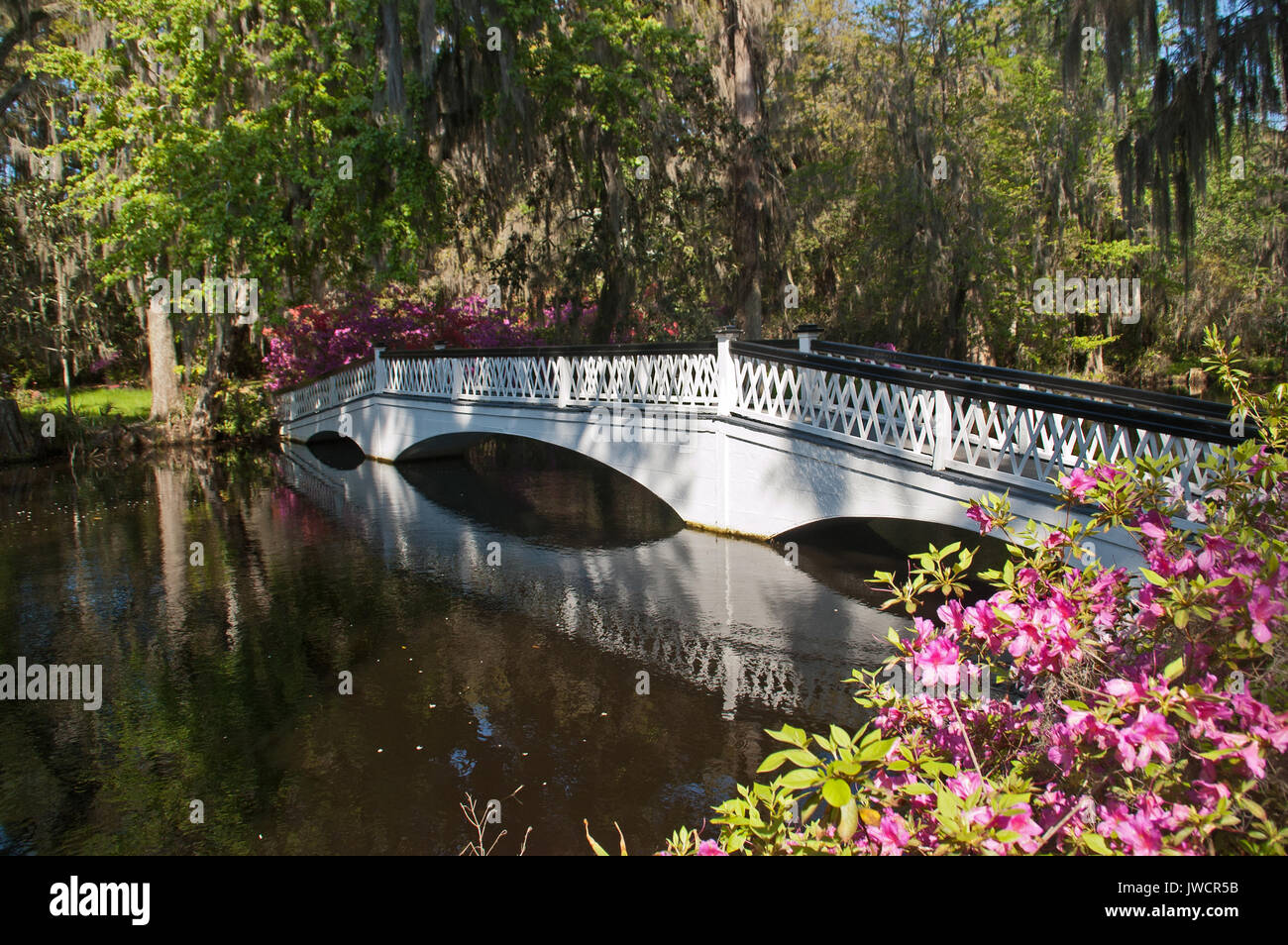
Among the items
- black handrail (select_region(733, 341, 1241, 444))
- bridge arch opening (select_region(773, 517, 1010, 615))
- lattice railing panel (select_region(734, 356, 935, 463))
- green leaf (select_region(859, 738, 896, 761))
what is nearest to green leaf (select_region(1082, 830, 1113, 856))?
green leaf (select_region(859, 738, 896, 761))

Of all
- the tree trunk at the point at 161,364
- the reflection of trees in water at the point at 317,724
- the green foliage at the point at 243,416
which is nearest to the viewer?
the reflection of trees in water at the point at 317,724

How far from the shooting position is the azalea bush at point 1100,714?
2.13 meters

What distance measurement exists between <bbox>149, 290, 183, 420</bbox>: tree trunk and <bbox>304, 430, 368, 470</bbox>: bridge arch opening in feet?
12.9

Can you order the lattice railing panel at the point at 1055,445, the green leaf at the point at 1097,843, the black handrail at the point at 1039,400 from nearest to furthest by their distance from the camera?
the green leaf at the point at 1097,843, the black handrail at the point at 1039,400, the lattice railing panel at the point at 1055,445

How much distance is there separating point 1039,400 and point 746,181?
522 inches

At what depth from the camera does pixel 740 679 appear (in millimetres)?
6883

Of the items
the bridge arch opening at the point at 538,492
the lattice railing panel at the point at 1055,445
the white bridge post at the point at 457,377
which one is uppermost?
the white bridge post at the point at 457,377

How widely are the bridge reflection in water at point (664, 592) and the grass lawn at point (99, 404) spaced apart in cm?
1281

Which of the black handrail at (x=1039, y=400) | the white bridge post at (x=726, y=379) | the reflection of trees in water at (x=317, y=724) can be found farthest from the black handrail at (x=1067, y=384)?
the reflection of trees in water at (x=317, y=724)

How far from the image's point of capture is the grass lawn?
23.8 meters

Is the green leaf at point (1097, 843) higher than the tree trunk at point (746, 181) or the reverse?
the reverse

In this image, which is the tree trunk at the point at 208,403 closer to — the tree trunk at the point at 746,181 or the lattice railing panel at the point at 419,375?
the lattice railing panel at the point at 419,375
